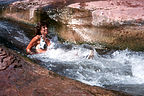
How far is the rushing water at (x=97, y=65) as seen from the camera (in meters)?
3.16

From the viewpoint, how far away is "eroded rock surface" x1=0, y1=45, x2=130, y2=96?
7.72 feet

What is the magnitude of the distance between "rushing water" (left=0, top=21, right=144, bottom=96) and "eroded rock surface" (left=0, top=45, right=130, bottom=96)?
0.60m

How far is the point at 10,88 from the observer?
7.97ft

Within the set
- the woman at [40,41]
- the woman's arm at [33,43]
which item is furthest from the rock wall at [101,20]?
the woman's arm at [33,43]

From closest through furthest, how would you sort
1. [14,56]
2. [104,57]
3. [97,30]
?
[14,56] < [104,57] < [97,30]

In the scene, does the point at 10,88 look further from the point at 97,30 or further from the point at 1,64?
the point at 97,30

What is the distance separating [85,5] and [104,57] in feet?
6.01

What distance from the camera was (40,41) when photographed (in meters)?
4.87

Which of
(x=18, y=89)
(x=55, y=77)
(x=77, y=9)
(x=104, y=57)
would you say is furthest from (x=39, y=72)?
(x=77, y=9)

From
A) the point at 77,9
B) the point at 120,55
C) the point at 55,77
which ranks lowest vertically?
the point at 120,55

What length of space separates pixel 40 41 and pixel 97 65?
168 centimetres

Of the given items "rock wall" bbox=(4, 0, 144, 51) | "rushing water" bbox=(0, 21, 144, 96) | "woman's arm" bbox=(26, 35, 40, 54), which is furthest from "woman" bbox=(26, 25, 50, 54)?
"rock wall" bbox=(4, 0, 144, 51)

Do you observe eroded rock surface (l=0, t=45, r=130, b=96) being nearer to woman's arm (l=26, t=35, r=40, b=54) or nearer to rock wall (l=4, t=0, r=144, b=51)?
woman's arm (l=26, t=35, r=40, b=54)

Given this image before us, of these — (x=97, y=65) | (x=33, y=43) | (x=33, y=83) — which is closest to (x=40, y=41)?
(x=33, y=43)
